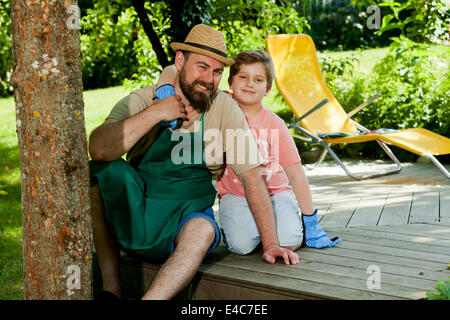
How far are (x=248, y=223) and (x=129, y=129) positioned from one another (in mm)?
785

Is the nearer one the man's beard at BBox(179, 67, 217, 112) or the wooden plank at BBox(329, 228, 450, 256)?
the man's beard at BBox(179, 67, 217, 112)

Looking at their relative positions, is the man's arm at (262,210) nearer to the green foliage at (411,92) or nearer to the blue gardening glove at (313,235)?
the blue gardening glove at (313,235)

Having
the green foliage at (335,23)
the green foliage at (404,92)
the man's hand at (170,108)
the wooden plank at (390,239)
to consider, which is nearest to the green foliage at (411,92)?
the green foliage at (404,92)

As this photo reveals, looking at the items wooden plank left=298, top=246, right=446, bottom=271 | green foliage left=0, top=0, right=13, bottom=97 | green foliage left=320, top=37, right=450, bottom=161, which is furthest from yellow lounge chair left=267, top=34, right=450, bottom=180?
green foliage left=0, top=0, right=13, bottom=97

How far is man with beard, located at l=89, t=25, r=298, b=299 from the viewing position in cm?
236

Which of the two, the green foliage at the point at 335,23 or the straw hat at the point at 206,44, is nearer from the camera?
the straw hat at the point at 206,44

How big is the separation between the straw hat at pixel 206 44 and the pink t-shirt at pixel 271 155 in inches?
19.1

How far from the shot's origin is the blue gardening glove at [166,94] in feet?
7.97

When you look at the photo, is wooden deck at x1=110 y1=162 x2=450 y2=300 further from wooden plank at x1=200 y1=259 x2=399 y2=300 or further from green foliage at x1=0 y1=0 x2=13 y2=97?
green foliage at x1=0 y1=0 x2=13 y2=97

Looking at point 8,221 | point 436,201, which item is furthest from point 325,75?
point 8,221

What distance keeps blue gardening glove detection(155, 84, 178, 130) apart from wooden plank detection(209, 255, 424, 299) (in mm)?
681

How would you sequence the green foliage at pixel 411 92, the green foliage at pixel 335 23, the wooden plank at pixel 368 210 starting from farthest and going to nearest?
the green foliage at pixel 335 23 < the green foliage at pixel 411 92 < the wooden plank at pixel 368 210

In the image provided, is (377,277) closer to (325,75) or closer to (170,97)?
(170,97)
